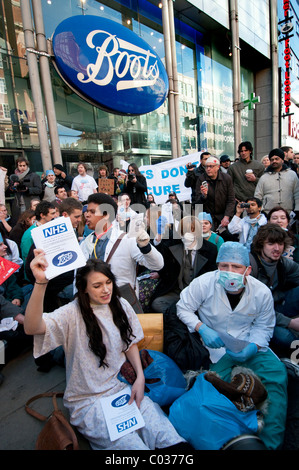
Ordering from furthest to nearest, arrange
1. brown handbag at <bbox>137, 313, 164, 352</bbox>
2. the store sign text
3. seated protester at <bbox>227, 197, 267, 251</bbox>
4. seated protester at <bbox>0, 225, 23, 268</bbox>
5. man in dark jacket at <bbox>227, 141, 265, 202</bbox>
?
the store sign text
man in dark jacket at <bbox>227, 141, 265, 202</bbox>
seated protester at <bbox>227, 197, 267, 251</bbox>
seated protester at <bbox>0, 225, 23, 268</bbox>
brown handbag at <bbox>137, 313, 164, 352</bbox>

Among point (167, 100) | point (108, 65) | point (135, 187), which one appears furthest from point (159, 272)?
point (167, 100)

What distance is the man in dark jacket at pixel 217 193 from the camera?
444 cm

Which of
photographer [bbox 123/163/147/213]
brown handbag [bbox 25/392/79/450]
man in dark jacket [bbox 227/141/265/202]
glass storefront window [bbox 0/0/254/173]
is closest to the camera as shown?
brown handbag [bbox 25/392/79/450]

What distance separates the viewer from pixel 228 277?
2.25m

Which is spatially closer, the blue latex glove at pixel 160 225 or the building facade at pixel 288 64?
the blue latex glove at pixel 160 225

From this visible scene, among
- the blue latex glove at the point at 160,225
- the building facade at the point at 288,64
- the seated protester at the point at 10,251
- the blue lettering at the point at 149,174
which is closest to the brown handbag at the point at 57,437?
the seated protester at the point at 10,251

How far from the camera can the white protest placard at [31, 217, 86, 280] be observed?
5.12 ft

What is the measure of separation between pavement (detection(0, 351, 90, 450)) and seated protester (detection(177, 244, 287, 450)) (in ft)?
4.05

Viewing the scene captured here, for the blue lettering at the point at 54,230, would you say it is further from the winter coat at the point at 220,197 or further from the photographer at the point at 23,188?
the photographer at the point at 23,188

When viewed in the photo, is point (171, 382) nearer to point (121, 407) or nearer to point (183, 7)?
point (121, 407)

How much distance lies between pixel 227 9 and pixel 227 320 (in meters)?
15.9

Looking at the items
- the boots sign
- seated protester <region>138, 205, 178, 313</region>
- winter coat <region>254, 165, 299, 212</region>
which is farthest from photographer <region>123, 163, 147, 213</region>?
the boots sign

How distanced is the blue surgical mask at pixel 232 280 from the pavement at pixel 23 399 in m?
1.57

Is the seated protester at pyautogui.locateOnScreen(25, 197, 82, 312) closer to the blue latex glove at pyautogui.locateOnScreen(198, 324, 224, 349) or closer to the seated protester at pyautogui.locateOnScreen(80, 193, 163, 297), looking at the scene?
the seated protester at pyautogui.locateOnScreen(80, 193, 163, 297)
